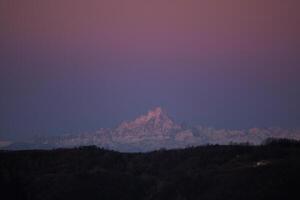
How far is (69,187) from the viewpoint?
145 feet

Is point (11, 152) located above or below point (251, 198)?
above

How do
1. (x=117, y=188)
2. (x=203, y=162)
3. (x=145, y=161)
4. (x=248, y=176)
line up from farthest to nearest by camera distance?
(x=145, y=161) < (x=203, y=162) < (x=117, y=188) < (x=248, y=176)

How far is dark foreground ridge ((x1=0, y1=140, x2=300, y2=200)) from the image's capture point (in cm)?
3997

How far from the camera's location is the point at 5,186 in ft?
141

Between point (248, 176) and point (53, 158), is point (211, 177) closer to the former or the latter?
point (248, 176)

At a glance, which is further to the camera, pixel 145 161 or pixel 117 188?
pixel 145 161

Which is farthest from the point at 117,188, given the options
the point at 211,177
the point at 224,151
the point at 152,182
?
the point at 224,151

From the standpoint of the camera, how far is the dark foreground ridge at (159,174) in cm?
3997

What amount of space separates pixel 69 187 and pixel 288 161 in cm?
1304

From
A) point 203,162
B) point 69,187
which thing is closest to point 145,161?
point 203,162

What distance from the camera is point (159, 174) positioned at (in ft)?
154

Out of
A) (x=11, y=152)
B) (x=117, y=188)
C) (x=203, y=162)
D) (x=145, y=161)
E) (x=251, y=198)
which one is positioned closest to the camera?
(x=251, y=198)

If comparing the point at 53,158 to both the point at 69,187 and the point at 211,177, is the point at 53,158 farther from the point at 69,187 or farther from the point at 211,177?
the point at 211,177

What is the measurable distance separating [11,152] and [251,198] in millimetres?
25175
